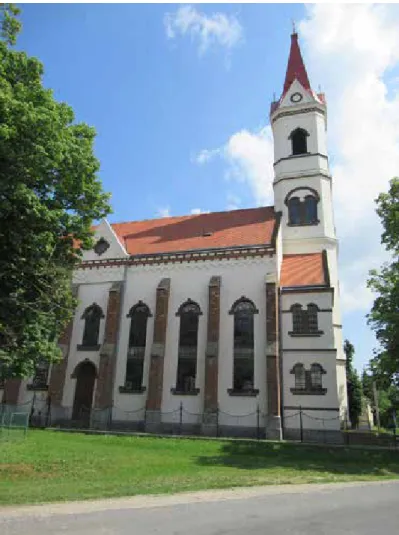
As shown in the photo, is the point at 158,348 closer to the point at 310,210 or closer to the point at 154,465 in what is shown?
the point at 154,465

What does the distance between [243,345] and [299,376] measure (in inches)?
143

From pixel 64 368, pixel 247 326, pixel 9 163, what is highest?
pixel 9 163

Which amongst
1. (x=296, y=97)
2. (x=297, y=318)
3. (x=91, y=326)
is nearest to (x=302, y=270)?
(x=297, y=318)

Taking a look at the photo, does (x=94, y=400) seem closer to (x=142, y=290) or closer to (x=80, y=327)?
(x=80, y=327)

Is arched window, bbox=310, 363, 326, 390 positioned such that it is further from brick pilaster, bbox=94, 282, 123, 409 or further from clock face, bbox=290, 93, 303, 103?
clock face, bbox=290, 93, 303, 103

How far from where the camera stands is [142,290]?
28453 millimetres

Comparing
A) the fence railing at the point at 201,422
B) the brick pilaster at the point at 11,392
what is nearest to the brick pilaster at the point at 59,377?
the fence railing at the point at 201,422

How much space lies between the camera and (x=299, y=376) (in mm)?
24359

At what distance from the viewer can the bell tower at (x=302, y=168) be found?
3030cm

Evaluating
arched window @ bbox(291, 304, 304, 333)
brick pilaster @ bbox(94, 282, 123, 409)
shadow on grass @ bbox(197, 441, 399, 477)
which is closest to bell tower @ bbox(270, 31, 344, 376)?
arched window @ bbox(291, 304, 304, 333)

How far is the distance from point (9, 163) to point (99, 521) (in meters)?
10.4

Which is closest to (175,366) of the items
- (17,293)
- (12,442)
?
(12,442)

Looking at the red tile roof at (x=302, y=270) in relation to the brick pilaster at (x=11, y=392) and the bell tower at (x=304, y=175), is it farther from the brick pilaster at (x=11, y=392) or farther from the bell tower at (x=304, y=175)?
the brick pilaster at (x=11, y=392)

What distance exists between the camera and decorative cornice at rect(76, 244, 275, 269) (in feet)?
87.8
